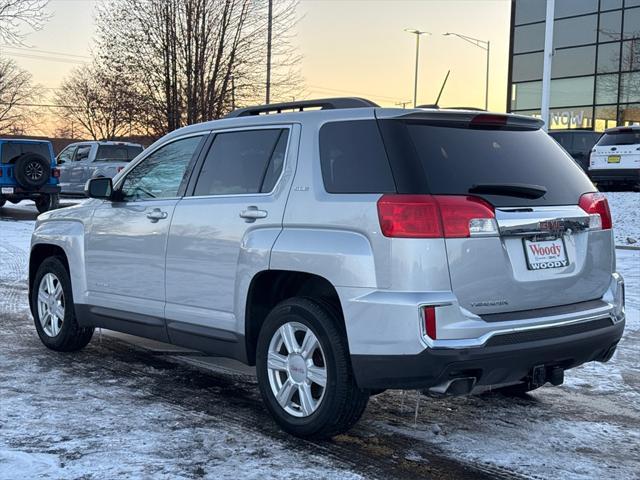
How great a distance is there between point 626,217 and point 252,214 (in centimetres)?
1338

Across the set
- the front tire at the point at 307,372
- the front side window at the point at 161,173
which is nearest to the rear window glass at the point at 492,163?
the front tire at the point at 307,372

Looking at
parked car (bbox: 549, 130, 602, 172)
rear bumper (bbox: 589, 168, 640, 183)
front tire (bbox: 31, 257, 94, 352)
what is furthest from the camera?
parked car (bbox: 549, 130, 602, 172)

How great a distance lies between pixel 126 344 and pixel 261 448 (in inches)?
114

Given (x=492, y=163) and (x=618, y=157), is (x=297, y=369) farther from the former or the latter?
(x=618, y=157)

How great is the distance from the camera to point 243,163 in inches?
190

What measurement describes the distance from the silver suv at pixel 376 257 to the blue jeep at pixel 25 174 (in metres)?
15.6

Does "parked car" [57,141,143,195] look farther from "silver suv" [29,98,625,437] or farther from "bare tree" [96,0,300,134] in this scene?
"silver suv" [29,98,625,437]

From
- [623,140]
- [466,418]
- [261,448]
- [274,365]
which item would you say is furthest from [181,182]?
[623,140]

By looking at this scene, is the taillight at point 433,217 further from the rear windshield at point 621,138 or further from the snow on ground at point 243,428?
the rear windshield at point 621,138

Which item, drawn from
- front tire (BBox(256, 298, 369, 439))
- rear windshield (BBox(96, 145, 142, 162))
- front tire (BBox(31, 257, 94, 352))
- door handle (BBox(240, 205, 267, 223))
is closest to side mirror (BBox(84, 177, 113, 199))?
front tire (BBox(31, 257, 94, 352))

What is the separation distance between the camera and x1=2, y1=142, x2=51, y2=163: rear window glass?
19.7 m

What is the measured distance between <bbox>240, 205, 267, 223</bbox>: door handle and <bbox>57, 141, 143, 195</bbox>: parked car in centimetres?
1862

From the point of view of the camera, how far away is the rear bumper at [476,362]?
12.1 ft

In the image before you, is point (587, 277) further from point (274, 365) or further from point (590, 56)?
point (590, 56)
